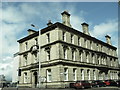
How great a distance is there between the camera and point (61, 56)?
3366 cm

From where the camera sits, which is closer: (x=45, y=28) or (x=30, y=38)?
(x=45, y=28)

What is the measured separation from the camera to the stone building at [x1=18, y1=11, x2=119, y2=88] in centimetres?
3397

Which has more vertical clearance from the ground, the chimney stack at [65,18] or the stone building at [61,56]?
the chimney stack at [65,18]

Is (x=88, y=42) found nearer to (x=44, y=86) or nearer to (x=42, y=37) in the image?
(x=42, y=37)

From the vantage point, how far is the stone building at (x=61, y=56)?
33969mm

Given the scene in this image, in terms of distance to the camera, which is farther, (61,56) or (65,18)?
(65,18)

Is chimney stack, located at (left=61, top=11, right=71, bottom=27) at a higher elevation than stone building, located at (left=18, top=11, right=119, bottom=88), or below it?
higher

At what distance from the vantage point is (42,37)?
126 ft

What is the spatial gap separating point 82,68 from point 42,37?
1148 cm

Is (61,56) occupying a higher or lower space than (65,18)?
lower

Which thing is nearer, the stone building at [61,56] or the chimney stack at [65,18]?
the stone building at [61,56]

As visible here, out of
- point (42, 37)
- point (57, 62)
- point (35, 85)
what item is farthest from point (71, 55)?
point (35, 85)

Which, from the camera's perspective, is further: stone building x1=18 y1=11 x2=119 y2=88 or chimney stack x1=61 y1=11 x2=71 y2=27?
chimney stack x1=61 y1=11 x2=71 y2=27

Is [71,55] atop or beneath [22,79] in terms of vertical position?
atop
